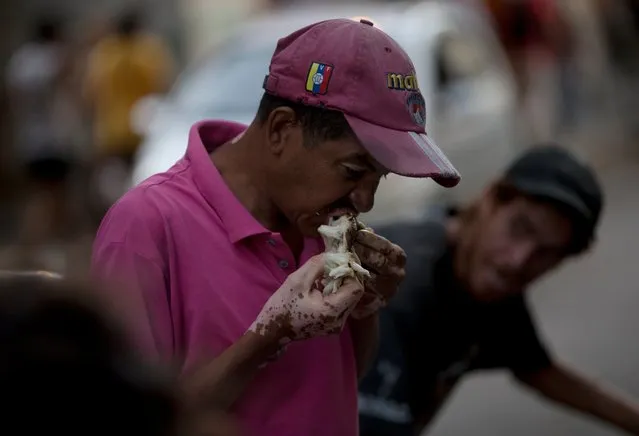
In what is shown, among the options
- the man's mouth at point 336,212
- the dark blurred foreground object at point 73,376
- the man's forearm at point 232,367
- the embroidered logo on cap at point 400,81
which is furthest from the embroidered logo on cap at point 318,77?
the dark blurred foreground object at point 73,376

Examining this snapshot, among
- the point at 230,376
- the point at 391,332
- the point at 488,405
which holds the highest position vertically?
the point at 230,376

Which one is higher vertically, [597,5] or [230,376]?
[230,376]

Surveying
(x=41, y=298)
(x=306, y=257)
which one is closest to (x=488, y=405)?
(x=306, y=257)

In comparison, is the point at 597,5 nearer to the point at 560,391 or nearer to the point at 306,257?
the point at 560,391

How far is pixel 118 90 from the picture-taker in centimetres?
1093

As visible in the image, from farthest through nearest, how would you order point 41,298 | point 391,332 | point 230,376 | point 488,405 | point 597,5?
point 597,5, point 488,405, point 391,332, point 230,376, point 41,298

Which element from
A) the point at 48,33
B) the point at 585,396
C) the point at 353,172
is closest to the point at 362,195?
the point at 353,172

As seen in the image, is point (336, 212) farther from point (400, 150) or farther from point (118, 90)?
point (118, 90)

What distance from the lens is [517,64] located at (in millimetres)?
14977

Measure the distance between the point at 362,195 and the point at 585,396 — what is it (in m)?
1.58

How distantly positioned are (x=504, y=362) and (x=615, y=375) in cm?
357

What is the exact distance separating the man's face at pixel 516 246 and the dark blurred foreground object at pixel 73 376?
2391mm

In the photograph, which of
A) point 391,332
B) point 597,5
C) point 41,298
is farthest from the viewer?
point 597,5

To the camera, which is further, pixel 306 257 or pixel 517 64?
pixel 517 64
